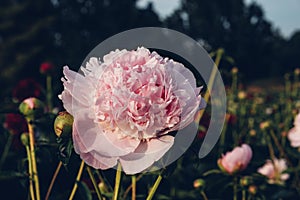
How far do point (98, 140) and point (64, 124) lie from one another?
5cm

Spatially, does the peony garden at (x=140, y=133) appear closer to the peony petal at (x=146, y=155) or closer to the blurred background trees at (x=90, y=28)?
the peony petal at (x=146, y=155)

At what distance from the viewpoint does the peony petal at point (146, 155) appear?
503 mm

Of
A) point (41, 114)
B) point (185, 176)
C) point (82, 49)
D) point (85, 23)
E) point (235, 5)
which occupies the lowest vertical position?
point (41, 114)

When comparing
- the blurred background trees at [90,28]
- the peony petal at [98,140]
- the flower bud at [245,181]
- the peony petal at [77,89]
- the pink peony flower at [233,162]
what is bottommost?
the peony petal at [98,140]

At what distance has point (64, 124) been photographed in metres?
0.54

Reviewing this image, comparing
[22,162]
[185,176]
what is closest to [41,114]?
[22,162]

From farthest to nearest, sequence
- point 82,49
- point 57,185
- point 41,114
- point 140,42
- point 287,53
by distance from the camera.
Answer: point 287,53, point 82,49, point 57,185, point 41,114, point 140,42

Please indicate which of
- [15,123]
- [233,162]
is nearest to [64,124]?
[233,162]

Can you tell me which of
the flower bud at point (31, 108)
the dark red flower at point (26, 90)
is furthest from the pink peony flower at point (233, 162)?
the dark red flower at point (26, 90)

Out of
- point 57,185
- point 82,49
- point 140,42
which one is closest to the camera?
point 140,42

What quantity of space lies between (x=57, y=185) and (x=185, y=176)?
15.2 inches

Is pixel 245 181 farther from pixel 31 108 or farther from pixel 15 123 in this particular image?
pixel 15 123

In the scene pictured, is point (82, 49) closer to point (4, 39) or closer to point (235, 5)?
point (4, 39)

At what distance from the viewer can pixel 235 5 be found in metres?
14.0
